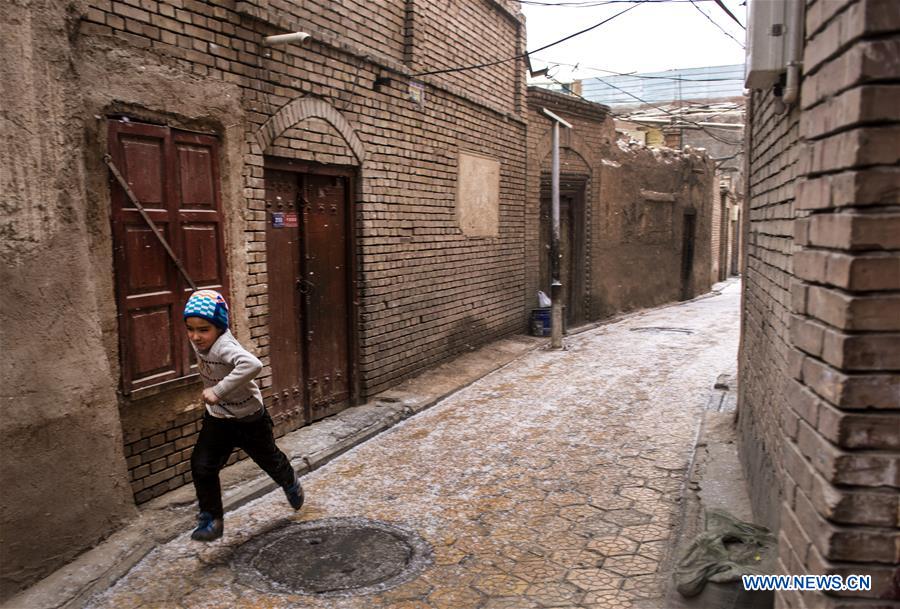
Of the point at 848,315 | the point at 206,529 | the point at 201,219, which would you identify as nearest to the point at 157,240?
the point at 201,219

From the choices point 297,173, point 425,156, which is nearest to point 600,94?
point 425,156

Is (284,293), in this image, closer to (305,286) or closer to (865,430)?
(305,286)

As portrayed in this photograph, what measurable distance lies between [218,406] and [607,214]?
11845mm

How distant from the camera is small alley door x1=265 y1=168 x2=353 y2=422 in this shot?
6207mm

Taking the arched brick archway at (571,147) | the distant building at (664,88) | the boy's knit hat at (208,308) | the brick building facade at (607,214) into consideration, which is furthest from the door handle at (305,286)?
the distant building at (664,88)

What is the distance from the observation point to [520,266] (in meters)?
11.8

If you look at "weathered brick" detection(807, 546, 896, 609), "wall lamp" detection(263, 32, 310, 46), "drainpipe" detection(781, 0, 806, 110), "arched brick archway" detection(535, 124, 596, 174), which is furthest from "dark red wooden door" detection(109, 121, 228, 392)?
"arched brick archway" detection(535, 124, 596, 174)

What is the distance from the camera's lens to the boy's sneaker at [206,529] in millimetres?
4242

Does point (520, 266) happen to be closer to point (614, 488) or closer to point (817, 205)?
point (614, 488)

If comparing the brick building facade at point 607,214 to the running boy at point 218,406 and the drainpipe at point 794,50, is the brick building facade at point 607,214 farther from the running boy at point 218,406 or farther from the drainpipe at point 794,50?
the drainpipe at point 794,50

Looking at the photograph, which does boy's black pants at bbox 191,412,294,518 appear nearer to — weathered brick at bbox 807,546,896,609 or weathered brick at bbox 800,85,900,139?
weathered brick at bbox 807,546,896,609

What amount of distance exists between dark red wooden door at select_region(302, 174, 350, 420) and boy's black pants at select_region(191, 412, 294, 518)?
7.53 feet

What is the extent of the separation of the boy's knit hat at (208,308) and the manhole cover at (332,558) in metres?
1.41

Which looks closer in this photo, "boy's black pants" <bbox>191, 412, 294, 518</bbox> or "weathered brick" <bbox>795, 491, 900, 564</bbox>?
"weathered brick" <bbox>795, 491, 900, 564</bbox>
